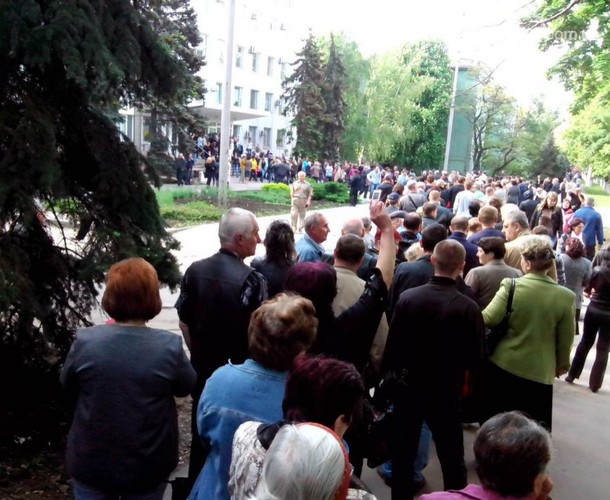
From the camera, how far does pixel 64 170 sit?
15.9 feet

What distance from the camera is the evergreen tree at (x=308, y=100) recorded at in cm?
4934

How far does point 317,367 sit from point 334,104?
51847 mm

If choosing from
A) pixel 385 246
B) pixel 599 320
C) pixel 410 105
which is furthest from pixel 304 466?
pixel 410 105

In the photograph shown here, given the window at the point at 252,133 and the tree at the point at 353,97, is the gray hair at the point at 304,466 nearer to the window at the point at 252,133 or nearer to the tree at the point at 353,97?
the tree at the point at 353,97

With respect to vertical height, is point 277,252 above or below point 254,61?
below

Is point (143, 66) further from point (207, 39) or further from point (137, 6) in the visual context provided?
point (207, 39)

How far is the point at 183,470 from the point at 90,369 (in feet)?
8.08

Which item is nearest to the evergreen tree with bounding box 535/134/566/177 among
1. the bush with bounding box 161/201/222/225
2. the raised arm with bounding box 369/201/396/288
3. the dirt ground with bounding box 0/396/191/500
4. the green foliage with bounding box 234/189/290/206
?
the green foliage with bounding box 234/189/290/206

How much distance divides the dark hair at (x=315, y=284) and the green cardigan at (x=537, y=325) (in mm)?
1715

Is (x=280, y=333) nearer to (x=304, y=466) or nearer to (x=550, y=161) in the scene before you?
(x=304, y=466)

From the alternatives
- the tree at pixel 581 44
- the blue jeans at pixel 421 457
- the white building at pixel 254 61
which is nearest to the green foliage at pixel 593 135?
the tree at pixel 581 44

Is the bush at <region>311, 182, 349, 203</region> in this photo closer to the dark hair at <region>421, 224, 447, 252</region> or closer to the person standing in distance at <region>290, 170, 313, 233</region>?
the person standing in distance at <region>290, 170, 313, 233</region>

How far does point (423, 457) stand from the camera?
4.82 metres

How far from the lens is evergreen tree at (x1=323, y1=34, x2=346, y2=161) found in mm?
52094
